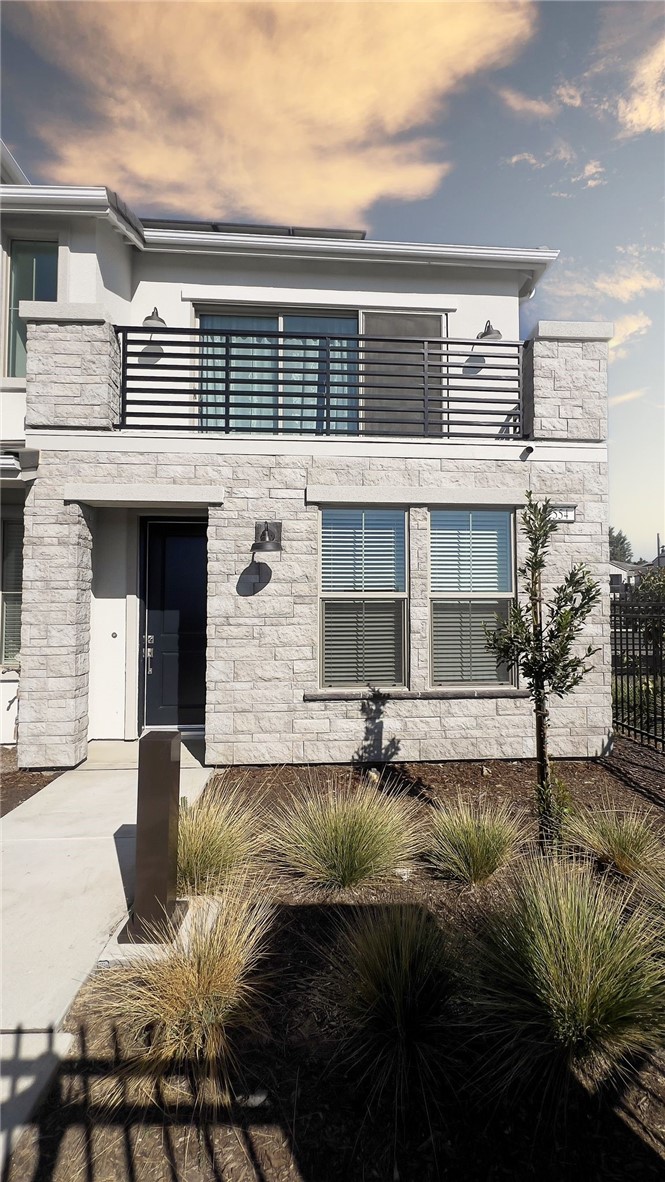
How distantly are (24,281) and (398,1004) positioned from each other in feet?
30.9

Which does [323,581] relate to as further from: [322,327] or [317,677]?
[322,327]

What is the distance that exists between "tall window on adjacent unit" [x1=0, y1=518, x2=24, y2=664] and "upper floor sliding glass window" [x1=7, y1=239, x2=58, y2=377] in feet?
7.45

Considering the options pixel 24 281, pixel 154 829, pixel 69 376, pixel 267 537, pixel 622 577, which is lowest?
pixel 154 829

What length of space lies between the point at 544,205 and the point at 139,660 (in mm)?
10480

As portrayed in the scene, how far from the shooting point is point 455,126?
33.0 feet

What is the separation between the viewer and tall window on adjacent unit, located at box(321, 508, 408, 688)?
6.73 meters

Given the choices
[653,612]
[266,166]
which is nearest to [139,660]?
[653,612]

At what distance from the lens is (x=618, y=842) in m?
4.05

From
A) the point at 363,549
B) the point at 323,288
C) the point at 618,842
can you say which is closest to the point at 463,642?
the point at 363,549

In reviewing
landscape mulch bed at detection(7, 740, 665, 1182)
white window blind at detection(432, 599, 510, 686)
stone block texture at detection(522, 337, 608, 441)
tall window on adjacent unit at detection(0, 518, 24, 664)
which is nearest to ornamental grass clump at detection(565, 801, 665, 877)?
landscape mulch bed at detection(7, 740, 665, 1182)

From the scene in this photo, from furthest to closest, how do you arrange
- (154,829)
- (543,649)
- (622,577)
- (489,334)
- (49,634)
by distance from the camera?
1. (622,577)
2. (489,334)
3. (49,634)
4. (543,649)
5. (154,829)

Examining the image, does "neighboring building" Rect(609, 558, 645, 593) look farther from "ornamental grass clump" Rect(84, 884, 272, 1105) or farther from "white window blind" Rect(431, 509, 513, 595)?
"ornamental grass clump" Rect(84, 884, 272, 1105)

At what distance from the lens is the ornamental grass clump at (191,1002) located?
2.30 meters

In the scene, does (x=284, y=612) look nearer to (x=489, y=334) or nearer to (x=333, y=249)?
(x=489, y=334)
